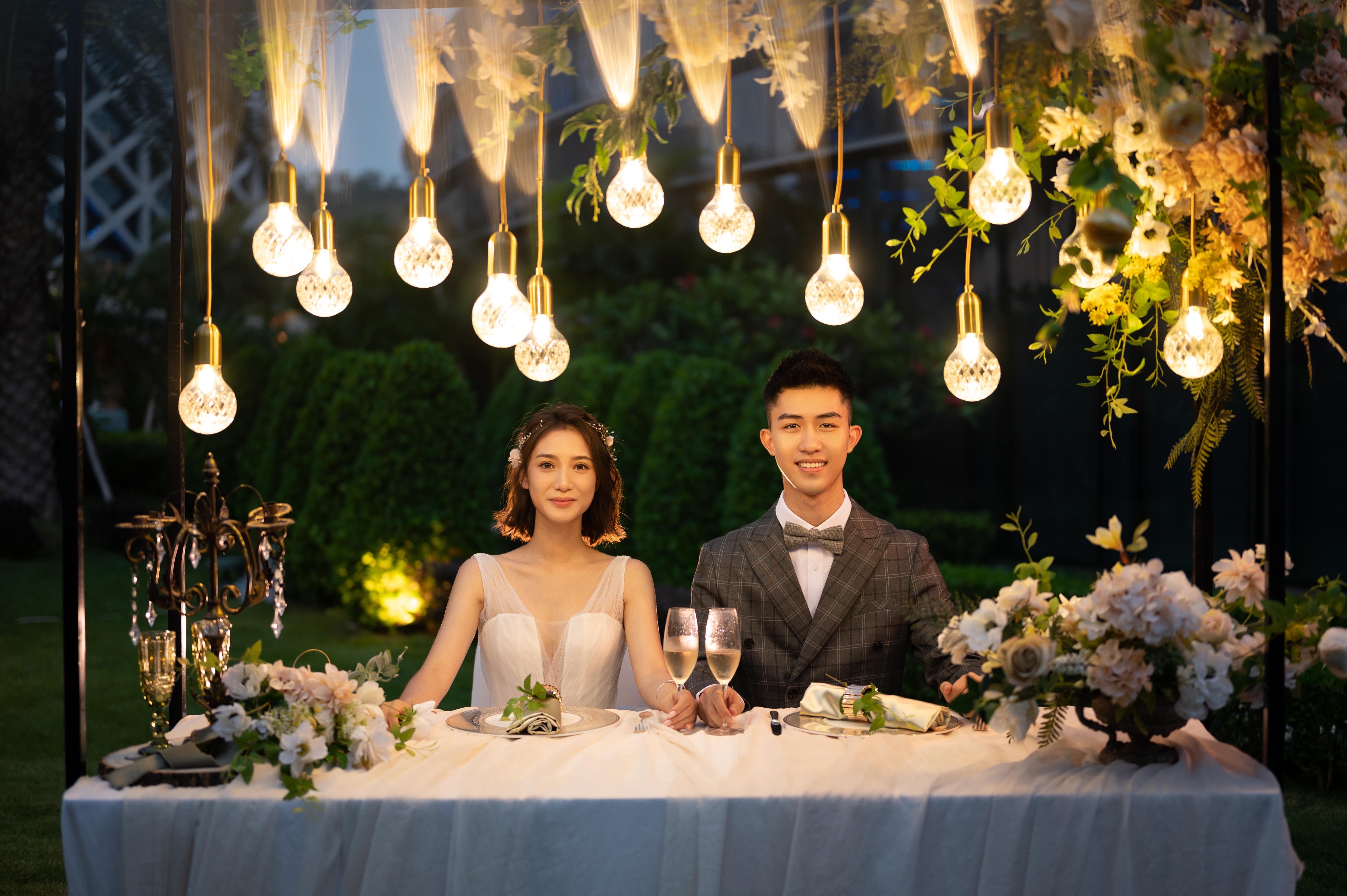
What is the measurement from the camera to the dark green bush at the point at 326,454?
8.73 meters

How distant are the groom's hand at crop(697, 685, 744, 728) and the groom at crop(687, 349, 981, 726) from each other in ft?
1.84

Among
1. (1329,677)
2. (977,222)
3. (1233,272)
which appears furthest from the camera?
(1329,677)

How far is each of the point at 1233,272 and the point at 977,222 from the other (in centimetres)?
73

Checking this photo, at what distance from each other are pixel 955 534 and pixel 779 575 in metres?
6.49

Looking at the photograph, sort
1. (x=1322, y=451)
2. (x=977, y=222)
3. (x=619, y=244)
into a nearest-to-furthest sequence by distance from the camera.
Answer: (x=977, y=222)
(x=1322, y=451)
(x=619, y=244)

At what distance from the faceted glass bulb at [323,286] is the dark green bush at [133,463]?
13.8m

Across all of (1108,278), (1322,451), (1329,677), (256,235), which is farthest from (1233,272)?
(1322,451)

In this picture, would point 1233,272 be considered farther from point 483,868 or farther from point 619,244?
point 619,244

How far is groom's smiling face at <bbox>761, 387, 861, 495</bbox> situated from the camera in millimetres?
3209

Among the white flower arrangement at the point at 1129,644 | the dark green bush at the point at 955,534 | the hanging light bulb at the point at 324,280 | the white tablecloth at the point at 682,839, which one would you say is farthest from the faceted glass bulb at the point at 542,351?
the dark green bush at the point at 955,534

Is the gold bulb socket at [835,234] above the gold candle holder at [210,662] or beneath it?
above

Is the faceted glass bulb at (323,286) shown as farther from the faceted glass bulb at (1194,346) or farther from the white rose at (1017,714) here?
the faceted glass bulb at (1194,346)

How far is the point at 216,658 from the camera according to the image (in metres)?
2.41

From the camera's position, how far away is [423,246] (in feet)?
9.16
